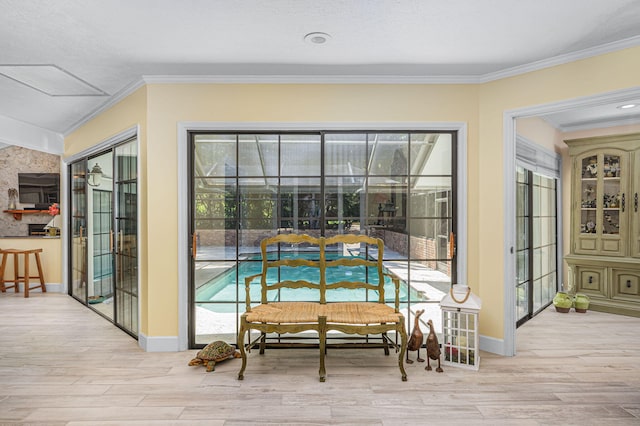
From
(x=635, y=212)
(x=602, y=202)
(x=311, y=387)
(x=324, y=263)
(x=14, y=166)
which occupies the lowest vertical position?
(x=311, y=387)

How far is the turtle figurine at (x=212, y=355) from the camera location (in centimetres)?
289

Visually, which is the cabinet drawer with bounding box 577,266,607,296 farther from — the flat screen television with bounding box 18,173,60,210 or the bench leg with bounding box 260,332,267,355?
the flat screen television with bounding box 18,173,60,210

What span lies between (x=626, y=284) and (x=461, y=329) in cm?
297

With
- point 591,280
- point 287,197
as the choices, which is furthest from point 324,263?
point 591,280

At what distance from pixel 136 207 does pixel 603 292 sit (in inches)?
220

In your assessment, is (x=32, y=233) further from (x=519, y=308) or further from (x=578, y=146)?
(x=578, y=146)

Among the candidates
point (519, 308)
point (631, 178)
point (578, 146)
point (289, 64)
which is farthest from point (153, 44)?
point (631, 178)

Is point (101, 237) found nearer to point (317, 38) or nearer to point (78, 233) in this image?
point (78, 233)

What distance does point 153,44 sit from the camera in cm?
266

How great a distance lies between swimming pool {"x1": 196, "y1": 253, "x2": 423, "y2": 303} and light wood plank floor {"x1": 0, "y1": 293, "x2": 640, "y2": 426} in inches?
19.6

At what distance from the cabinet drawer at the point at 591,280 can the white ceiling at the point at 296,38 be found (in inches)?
119

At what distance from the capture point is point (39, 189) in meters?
6.37

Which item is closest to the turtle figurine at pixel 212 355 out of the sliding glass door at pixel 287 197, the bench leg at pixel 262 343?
the bench leg at pixel 262 343

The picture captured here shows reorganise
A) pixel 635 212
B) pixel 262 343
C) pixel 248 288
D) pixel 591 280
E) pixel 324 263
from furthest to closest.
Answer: pixel 591 280 < pixel 635 212 < pixel 324 263 < pixel 262 343 < pixel 248 288
